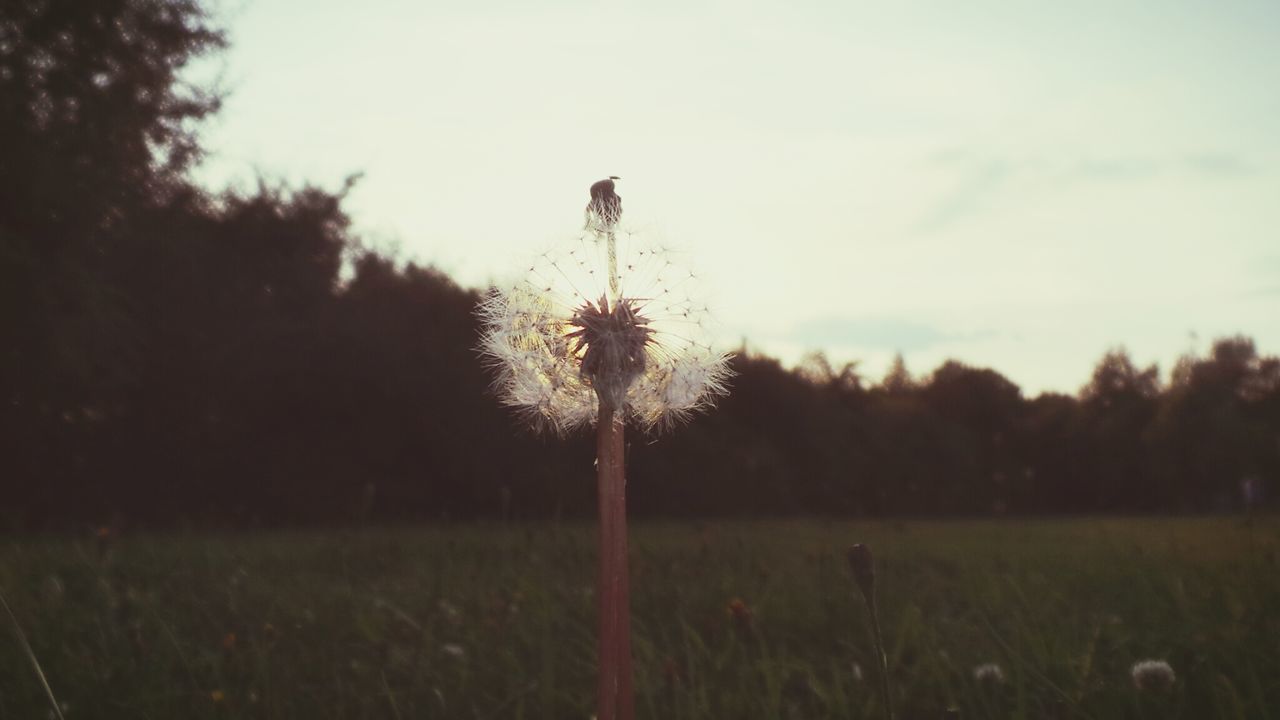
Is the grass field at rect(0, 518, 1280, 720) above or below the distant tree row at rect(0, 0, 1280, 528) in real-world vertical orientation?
below

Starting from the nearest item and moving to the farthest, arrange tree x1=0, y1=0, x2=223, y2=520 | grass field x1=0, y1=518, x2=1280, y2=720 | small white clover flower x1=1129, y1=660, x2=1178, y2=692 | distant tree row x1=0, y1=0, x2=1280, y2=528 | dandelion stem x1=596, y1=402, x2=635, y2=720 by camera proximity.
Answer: dandelion stem x1=596, y1=402, x2=635, y2=720, small white clover flower x1=1129, y1=660, x2=1178, y2=692, grass field x1=0, y1=518, x2=1280, y2=720, tree x1=0, y1=0, x2=223, y2=520, distant tree row x1=0, y1=0, x2=1280, y2=528

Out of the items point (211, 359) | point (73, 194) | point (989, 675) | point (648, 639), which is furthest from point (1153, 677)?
point (211, 359)

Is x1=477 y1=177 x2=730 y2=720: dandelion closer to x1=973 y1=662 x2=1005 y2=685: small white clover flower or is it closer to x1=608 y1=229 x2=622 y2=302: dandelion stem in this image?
x1=608 y1=229 x2=622 y2=302: dandelion stem

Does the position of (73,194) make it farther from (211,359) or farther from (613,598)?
(613,598)

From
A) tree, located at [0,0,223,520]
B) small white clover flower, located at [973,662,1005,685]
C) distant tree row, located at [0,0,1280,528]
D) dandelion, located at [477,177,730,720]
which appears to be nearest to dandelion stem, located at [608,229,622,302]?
dandelion, located at [477,177,730,720]

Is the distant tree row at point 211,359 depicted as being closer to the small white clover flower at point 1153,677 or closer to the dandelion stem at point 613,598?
the small white clover flower at point 1153,677

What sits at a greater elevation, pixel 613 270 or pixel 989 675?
pixel 613 270

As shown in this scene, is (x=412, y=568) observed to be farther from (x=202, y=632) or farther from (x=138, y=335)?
(x=138, y=335)
